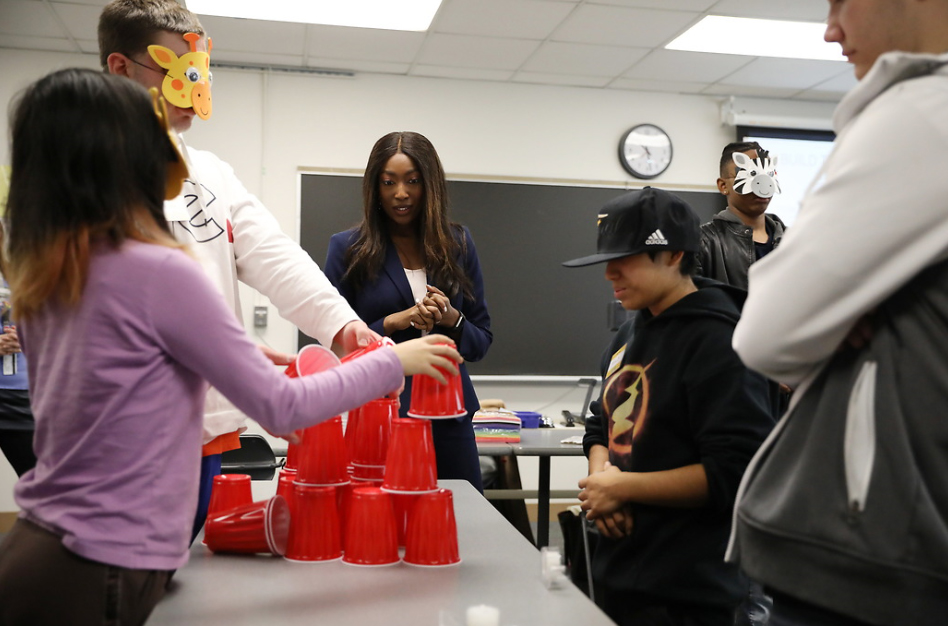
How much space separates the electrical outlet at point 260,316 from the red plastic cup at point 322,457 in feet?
12.6

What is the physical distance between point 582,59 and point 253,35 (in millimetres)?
1955

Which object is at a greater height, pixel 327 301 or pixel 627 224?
pixel 627 224

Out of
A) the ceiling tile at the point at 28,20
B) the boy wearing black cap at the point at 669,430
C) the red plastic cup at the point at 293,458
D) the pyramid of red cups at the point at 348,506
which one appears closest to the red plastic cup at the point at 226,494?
the pyramid of red cups at the point at 348,506

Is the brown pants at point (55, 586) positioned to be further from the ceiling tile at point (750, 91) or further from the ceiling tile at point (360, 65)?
the ceiling tile at point (750, 91)

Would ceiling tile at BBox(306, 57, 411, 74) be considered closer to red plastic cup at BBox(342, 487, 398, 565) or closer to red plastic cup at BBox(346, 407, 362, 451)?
red plastic cup at BBox(346, 407, 362, 451)

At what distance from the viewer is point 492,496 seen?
12.2 ft

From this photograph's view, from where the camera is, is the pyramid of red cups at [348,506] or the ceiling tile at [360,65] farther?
the ceiling tile at [360,65]

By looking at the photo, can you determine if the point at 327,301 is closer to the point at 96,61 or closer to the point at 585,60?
the point at 585,60

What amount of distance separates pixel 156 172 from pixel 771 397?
126 cm

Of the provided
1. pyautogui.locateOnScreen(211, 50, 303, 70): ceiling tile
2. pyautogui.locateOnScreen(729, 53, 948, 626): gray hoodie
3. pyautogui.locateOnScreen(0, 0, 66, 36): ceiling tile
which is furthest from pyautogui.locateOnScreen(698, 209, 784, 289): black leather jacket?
pyautogui.locateOnScreen(0, 0, 66, 36): ceiling tile

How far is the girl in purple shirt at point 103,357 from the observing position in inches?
40.2

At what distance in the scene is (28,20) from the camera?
4418 millimetres

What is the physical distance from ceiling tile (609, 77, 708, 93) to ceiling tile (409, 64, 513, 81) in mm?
775

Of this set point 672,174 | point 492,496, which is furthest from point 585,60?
point 492,496
